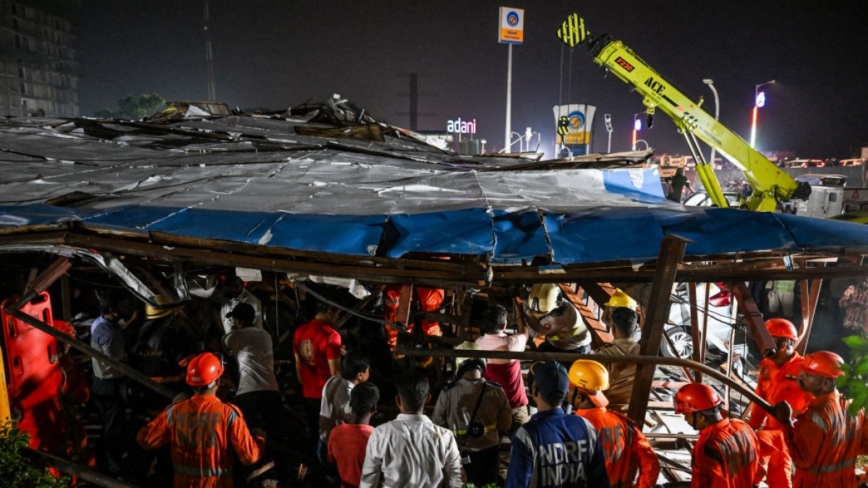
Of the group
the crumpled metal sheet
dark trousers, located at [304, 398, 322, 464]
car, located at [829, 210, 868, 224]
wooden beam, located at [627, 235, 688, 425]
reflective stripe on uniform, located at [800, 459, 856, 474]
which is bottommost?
dark trousers, located at [304, 398, 322, 464]

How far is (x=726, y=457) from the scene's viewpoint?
3629 mm

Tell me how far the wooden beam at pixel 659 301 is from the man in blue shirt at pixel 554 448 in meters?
0.66

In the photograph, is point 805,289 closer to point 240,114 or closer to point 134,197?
point 134,197

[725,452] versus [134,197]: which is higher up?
[134,197]

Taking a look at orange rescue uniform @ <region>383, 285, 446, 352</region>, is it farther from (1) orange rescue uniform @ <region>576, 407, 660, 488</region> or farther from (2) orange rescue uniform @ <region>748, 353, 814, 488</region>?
(2) orange rescue uniform @ <region>748, 353, 814, 488</region>

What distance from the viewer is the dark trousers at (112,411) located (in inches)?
227

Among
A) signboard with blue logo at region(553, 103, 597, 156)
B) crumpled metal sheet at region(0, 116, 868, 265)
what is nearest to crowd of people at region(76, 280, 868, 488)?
crumpled metal sheet at region(0, 116, 868, 265)

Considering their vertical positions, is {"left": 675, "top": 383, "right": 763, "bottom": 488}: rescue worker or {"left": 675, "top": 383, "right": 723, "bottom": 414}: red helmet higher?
{"left": 675, "top": 383, "right": 723, "bottom": 414}: red helmet

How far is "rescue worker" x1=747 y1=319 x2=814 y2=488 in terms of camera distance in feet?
14.2

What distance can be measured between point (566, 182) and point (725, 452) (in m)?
3.27

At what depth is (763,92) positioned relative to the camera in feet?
66.4

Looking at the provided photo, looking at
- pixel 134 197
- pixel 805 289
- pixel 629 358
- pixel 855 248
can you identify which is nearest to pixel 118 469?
pixel 134 197

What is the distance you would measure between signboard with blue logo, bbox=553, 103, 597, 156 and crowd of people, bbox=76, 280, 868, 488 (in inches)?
811

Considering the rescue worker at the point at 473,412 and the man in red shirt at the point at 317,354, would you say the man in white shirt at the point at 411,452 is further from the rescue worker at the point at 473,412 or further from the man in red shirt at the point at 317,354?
the man in red shirt at the point at 317,354
